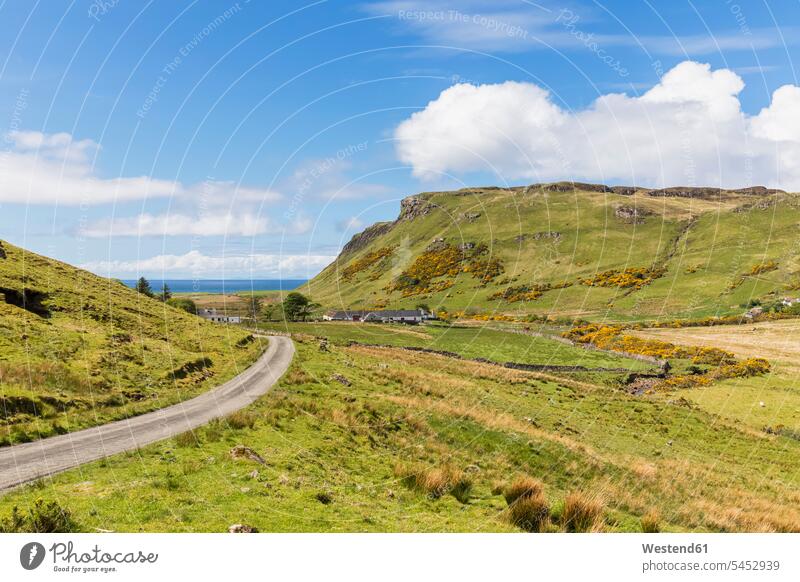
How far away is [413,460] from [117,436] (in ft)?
44.4

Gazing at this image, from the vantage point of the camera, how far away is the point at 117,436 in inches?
851

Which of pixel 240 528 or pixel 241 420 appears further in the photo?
pixel 241 420

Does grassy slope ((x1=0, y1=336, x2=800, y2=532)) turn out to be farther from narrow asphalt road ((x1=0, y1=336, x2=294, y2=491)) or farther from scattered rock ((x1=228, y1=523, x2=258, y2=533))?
narrow asphalt road ((x1=0, y1=336, x2=294, y2=491))

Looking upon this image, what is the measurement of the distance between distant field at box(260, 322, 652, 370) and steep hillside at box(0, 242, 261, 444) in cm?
3614

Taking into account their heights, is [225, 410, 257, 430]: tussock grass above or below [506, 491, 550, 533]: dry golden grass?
above

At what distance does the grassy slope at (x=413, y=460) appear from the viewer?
13.7 meters

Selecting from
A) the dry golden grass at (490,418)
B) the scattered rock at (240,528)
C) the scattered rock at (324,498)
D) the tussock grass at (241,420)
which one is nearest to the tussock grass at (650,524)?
the dry golden grass at (490,418)

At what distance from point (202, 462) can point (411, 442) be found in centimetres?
1048

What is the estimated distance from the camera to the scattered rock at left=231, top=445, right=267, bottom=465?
17.6 meters

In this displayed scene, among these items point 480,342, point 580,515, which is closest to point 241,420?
point 580,515

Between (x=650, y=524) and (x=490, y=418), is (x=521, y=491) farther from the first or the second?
(x=490, y=418)

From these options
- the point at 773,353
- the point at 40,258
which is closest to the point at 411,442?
the point at 40,258

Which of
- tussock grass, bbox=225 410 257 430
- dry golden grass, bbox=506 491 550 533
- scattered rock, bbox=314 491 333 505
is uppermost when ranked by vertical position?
tussock grass, bbox=225 410 257 430

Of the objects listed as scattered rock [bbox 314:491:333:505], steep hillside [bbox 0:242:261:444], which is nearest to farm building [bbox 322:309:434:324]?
steep hillside [bbox 0:242:261:444]
